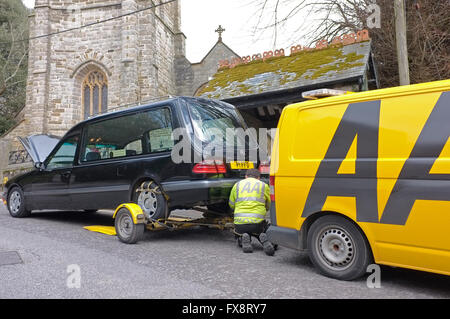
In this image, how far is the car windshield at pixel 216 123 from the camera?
528cm

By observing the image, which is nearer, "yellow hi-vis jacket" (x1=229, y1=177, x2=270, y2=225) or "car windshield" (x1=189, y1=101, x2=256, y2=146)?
"yellow hi-vis jacket" (x1=229, y1=177, x2=270, y2=225)

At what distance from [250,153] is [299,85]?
326 cm

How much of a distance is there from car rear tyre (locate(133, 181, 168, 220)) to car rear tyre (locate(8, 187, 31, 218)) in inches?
134

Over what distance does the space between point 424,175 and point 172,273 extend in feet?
8.45

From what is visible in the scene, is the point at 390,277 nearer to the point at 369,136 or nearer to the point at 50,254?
the point at 369,136

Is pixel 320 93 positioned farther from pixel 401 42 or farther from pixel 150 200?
pixel 401 42

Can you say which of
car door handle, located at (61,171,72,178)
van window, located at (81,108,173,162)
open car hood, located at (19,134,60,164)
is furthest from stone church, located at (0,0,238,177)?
van window, located at (81,108,173,162)

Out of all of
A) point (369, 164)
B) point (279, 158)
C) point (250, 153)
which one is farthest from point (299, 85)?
point (369, 164)

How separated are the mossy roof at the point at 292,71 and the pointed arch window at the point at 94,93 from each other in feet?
43.7

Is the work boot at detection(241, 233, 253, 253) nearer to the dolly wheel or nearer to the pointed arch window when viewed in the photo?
the dolly wheel

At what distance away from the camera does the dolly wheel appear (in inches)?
204

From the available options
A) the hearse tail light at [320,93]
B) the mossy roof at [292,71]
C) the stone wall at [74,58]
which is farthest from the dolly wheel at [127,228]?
the stone wall at [74,58]

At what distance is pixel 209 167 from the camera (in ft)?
16.6

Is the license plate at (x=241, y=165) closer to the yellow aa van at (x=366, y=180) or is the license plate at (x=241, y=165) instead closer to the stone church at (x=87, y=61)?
the yellow aa van at (x=366, y=180)
